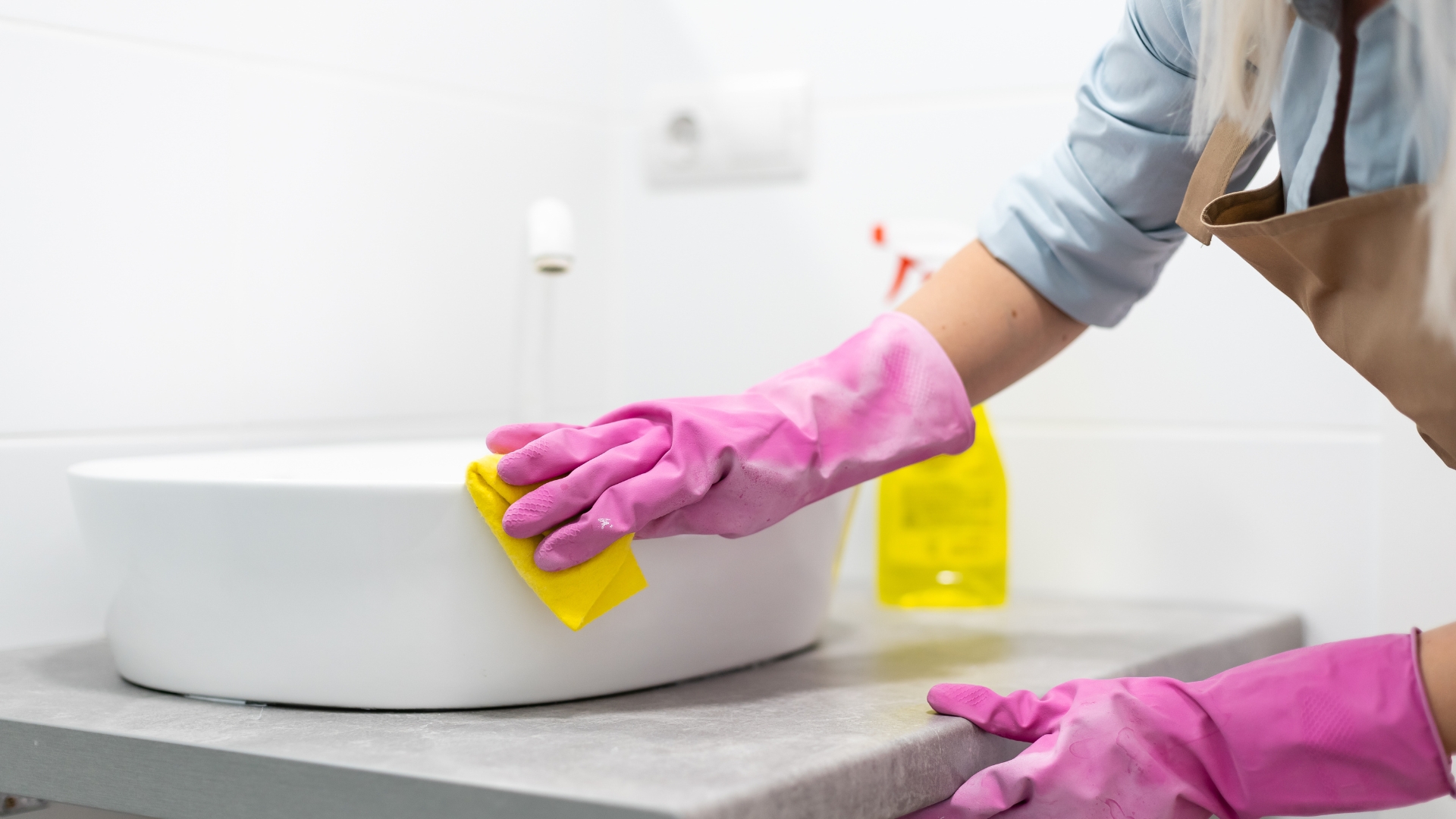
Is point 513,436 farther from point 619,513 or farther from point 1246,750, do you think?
point 1246,750

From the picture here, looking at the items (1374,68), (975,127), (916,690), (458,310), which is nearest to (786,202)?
(975,127)

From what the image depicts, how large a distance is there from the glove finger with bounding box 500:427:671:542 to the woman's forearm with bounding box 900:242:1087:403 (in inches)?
9.1

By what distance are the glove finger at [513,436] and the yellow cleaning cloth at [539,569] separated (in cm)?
1

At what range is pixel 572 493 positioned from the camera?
2.10 ft

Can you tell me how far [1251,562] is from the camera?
1.09 metres

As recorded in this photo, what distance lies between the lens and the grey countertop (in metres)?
0.54

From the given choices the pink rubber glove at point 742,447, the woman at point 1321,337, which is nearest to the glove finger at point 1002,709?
the woman at point 1321,337

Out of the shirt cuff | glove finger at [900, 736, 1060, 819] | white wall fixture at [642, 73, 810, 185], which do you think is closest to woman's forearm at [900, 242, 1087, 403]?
the shirt cuff

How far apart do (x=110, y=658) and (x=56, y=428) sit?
0.18m

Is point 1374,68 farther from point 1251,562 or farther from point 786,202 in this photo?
point 786,202

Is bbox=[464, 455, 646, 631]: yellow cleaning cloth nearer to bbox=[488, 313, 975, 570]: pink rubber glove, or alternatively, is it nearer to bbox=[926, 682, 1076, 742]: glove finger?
bbox=[488, 313, 975, 570]: pink rubber glove

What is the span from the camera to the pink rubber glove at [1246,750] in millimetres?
603

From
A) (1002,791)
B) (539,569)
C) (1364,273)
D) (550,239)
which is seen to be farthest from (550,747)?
(550,239)

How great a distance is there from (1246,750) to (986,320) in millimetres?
300
